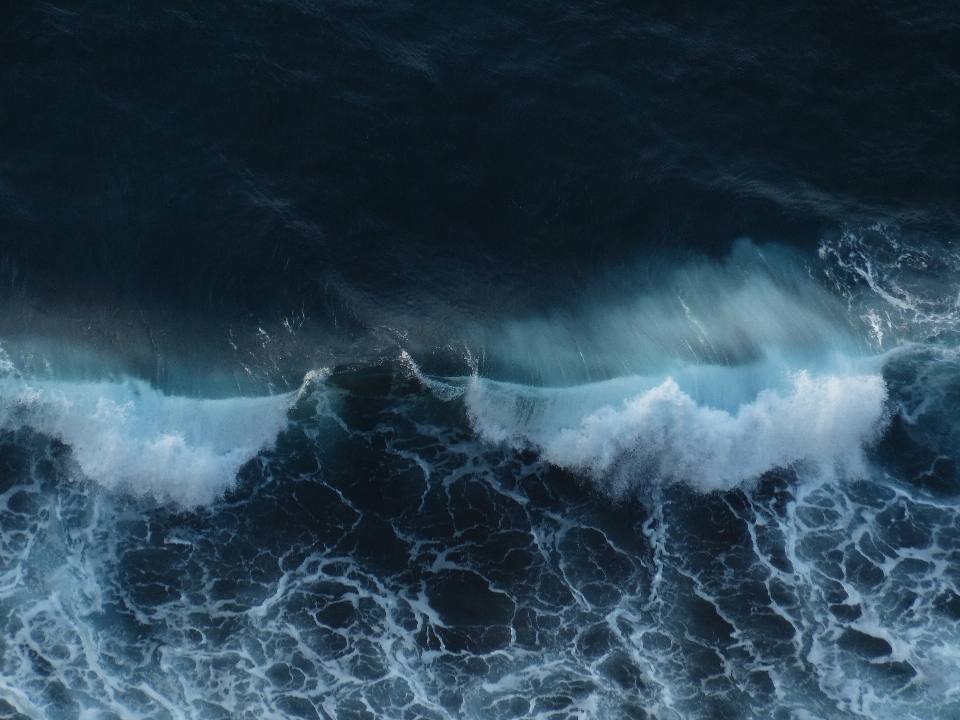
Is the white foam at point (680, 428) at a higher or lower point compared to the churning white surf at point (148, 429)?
higher

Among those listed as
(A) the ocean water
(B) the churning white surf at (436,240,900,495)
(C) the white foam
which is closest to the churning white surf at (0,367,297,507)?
(A) the ocean water

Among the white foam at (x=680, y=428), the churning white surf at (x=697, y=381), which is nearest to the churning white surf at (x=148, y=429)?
the white foam at (x=680, y=428)

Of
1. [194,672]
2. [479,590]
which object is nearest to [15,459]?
[194,672]

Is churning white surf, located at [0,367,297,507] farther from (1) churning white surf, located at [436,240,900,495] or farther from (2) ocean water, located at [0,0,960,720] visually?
(1) churning white surf, located at [436,240,900,495]

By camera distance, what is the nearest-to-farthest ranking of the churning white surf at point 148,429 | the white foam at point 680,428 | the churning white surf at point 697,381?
the churning white surf at point 148,429 < the white foam at point 680,428 < the churning white surf at point 697,381

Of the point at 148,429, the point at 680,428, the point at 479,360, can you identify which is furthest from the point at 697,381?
the point at 148,429

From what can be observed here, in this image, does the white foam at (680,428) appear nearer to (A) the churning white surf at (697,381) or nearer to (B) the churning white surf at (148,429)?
(A) the churning white surf at (697,381)
